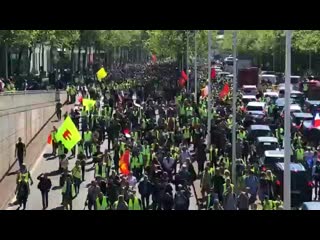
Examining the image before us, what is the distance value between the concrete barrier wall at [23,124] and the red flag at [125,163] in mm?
4153

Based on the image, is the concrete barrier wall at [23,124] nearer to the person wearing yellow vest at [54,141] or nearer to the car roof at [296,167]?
the person wearing yellow vest at [54,141]

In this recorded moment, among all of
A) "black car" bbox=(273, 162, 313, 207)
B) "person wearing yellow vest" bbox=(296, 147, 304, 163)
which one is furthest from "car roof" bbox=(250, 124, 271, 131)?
"black car" bbox=(273, 162, 313, 207)

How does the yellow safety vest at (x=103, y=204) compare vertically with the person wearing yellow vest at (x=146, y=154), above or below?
below

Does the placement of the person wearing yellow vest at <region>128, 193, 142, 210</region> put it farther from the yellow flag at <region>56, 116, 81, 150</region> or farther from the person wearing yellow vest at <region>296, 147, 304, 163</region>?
the person wearing yellow vest at <region>296, 147, 304, 163</region>

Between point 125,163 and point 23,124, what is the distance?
9.22 meters

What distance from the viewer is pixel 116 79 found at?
67.4m

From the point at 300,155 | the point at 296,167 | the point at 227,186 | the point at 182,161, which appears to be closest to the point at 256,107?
the point at 300,155

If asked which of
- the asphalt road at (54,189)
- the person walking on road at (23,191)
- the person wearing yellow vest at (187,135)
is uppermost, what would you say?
the person wearing yellow vest at (187,135)

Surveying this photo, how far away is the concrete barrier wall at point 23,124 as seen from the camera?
24.8 metres

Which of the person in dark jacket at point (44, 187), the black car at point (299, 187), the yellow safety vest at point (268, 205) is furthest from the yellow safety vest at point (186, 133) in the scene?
the yellow safety vest at point (268, 205)

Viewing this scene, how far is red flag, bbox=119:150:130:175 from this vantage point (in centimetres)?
2079
